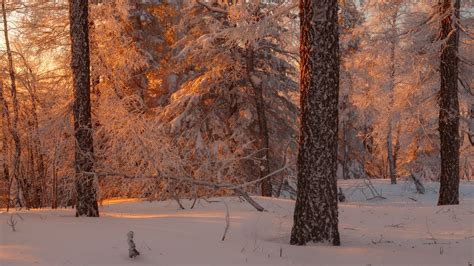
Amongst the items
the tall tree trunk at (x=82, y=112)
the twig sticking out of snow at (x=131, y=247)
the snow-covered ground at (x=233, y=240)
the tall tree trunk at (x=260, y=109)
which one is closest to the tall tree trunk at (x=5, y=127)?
the tall tree trunk at (x=82, y=112)

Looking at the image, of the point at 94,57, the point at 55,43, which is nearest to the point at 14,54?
the point at 55,43

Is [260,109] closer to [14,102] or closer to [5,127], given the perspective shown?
[14,102]

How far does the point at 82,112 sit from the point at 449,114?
8.89m

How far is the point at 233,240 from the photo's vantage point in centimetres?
664

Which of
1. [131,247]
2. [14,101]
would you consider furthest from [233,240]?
[14,101]

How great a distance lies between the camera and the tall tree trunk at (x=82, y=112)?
29.1 feet

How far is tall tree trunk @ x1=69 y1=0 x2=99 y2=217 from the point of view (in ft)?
29.1

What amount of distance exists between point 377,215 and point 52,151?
8.68 metres

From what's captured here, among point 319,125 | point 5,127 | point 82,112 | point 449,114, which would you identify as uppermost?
point 449,114

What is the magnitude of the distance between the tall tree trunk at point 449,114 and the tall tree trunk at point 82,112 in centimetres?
869

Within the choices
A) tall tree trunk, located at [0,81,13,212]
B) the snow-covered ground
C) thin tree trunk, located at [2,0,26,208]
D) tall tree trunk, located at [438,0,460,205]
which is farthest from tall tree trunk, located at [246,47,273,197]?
tall tree trunk, located at [0,81,13,212]

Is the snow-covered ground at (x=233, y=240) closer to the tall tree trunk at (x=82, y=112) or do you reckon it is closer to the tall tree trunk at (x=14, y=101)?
the tall tree trunk at (x=82, y=112)

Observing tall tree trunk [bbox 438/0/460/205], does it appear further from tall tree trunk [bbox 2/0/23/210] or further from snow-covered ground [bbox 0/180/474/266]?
tall tree trunk [bbox 2/0/23/210]

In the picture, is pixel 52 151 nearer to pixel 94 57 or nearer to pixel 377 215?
pixel 94 57
